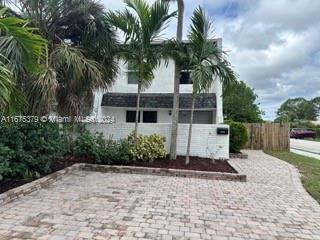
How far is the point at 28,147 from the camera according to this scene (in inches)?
298

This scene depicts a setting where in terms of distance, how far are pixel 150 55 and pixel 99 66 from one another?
197cm

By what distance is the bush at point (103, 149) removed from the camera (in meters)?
10.2

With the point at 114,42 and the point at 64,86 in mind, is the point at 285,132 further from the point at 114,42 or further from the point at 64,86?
the point at 64,86

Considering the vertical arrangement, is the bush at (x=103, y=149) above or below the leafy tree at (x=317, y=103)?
below

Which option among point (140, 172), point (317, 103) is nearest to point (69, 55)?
point (140, 172)

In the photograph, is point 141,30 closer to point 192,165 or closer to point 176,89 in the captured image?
point 176,89

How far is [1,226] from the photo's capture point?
14.9ft

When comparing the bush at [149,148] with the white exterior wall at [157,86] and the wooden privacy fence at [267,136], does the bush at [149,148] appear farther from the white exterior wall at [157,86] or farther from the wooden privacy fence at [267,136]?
the wooden privacy fence at [267,136]

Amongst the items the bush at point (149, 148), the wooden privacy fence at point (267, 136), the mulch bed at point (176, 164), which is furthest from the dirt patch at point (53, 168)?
the wooden privacy fence at point (267, 136)

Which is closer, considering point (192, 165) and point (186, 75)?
point (192, 165)

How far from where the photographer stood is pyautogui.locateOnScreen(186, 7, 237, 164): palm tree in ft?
32.5

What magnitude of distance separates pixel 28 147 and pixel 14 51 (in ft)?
9.68

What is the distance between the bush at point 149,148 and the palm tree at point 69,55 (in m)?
2.23

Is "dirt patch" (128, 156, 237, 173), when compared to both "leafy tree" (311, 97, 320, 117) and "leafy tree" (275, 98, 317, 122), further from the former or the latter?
"leafy tree" (311, 97, 320, 117)
